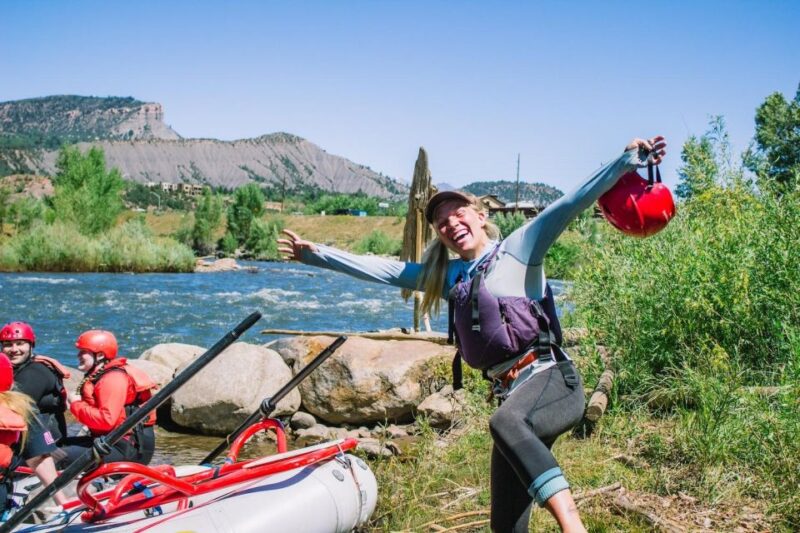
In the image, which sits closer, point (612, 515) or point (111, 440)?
point (111, 440)

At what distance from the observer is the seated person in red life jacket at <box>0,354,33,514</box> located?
12.9 ft

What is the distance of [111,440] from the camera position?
3.19 metres

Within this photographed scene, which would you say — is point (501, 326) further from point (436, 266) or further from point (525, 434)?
point (436, 266)

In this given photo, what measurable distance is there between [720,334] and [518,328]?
A: 3.95 metres

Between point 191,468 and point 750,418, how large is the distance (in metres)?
3.52

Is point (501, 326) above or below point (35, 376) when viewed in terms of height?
above

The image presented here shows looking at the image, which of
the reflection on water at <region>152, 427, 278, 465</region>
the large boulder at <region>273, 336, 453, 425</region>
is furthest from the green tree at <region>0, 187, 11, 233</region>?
the large boulder at <region>273, 336, 453, 425</region>

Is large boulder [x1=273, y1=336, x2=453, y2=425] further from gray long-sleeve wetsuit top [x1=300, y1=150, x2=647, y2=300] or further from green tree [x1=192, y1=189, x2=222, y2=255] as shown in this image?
green tree [x1=192, y1=189, x2=222, y2=255]

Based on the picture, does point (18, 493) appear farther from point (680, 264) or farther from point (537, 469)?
point (680, 264)

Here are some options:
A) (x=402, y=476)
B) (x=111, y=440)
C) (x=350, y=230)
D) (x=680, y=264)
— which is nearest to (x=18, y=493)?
(x=111, y=440)

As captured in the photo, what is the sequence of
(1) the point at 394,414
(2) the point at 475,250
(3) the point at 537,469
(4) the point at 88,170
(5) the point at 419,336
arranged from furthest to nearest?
(4) the point at 88,170, (5) the point at 419,336, (1) the point at 394,414, (2) the point at 475,250, (3) the point at 537,469

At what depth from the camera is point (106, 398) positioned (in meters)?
5.06

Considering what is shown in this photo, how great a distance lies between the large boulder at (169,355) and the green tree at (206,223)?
184ft

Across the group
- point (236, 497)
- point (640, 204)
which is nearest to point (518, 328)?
point (640, 204)
